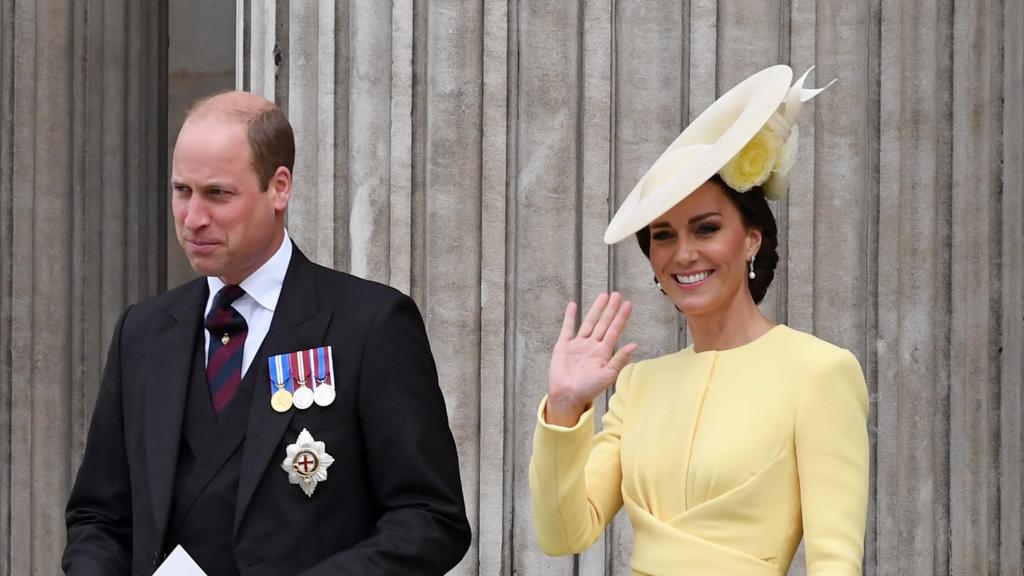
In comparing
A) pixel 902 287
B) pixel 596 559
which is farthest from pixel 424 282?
pixel 902 287

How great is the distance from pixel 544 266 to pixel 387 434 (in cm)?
196

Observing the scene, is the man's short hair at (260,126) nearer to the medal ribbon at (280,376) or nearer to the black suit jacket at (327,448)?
the black suit jacket at (327,448)

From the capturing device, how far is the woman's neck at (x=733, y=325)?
2984 millimetres

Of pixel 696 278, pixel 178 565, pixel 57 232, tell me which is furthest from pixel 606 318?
pixel 57 232

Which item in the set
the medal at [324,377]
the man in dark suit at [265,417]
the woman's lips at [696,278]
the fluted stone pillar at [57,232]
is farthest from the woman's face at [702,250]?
the fluted stone pillar at [57,232]

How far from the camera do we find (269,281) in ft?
9.73

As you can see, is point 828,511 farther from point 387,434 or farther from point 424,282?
point 424,282

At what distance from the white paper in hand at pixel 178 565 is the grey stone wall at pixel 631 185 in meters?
2.03

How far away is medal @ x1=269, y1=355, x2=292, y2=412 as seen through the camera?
9.33 ft

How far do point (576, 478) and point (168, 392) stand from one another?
2.61ft

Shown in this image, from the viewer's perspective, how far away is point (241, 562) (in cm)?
280

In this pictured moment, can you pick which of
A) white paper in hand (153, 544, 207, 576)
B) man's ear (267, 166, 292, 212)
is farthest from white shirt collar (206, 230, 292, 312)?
white paper in hand (153, 544, 207, 576)

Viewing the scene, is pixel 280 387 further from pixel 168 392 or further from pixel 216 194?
pixel 216 194

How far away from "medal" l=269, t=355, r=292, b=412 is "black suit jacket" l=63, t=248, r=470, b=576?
1 centimetres
